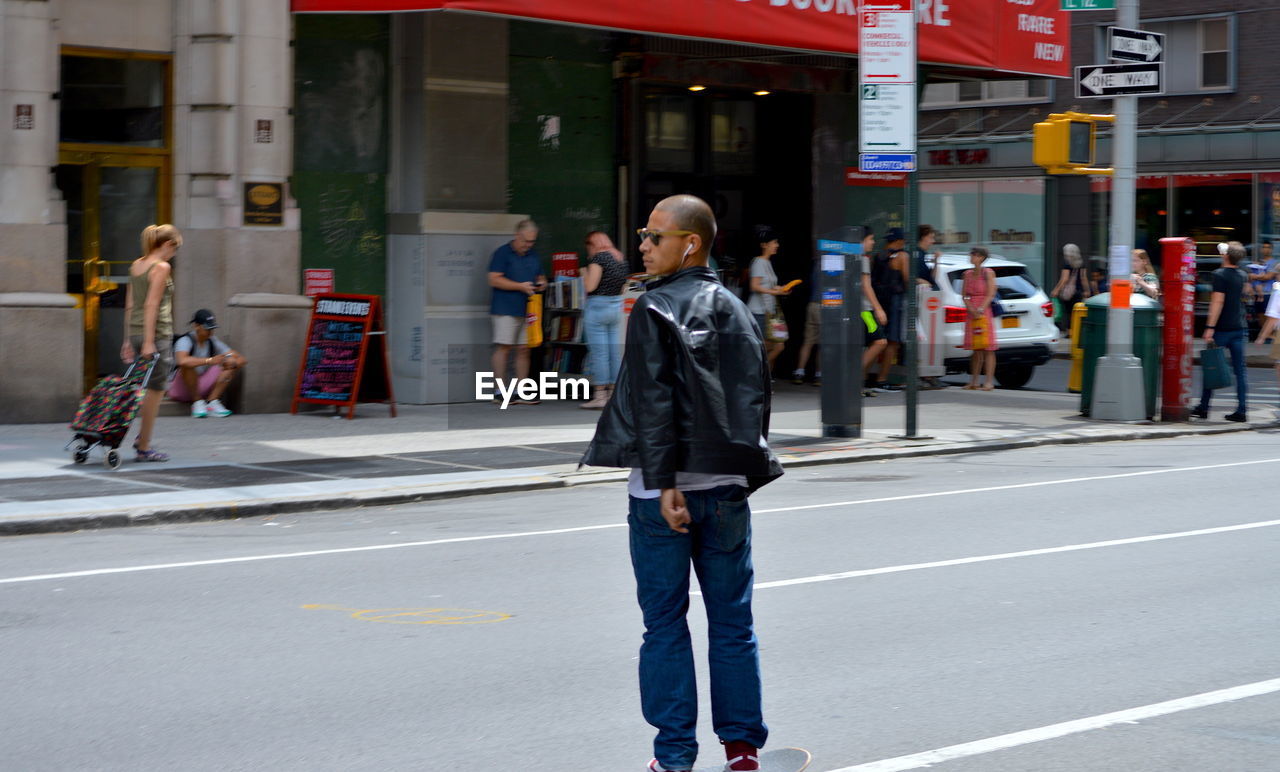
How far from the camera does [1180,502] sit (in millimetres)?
11312

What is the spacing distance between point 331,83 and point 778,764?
12.8 meters

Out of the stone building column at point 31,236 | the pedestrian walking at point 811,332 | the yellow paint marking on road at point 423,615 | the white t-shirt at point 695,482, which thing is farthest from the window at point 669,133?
the white t-shirt at point 695,482

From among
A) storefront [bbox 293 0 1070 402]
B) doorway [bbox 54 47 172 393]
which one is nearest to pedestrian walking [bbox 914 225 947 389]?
storefront [bbox 293 0 1070 402]

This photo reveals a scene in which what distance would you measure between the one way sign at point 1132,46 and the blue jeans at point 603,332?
5.77m

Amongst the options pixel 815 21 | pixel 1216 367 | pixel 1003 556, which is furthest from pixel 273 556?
pixel 1216 367

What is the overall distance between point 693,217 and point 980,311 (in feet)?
51.4

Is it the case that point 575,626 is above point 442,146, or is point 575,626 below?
below

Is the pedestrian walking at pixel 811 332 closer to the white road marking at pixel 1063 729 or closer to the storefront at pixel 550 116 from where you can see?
the storefront at pixel 550 116

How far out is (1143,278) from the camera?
19.6m

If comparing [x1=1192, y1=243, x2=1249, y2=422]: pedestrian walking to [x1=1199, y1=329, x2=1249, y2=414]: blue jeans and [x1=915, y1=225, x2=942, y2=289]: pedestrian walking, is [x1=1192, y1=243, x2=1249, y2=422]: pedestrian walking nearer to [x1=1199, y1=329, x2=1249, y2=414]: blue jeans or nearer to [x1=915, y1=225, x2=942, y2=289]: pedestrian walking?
[x1=1199, y1=329, x2=1249, y2=414]: blue jeans

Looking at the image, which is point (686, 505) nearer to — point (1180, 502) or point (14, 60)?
point (1180, 502)

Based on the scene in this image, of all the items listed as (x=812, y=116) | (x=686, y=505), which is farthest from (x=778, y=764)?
(x=812, y=116)

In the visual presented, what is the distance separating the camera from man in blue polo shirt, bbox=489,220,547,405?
1684cm

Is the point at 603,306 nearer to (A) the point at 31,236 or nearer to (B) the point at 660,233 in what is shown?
(A) the point at 31,236
